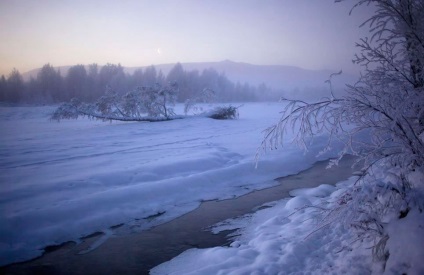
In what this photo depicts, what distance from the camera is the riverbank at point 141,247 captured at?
15.4ft

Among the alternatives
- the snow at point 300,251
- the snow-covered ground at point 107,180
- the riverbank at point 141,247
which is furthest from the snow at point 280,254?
the snow-covered ground at point 107,180

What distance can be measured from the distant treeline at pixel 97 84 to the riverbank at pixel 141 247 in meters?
51.1

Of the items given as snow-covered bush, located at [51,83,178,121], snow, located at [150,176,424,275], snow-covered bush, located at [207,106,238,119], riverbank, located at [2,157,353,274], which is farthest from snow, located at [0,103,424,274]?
snow-covered bush, located at [207,106,238,119]

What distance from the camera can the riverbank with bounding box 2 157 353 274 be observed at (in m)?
4.70

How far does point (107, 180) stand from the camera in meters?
8.40

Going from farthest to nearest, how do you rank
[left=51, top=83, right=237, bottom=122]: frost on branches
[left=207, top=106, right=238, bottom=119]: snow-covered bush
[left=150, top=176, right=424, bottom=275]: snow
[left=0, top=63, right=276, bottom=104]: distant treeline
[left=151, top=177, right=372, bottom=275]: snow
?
1. [left=0, top=63, right=276, bottom=104]: distant treeline
2. [left=207, top=106, right=238, bottom=119]: snow-covered bush
3. [left=51, top=83, right=237, bottom=122]: frost on branches
4. [left=151, top=177, right=372, bottom=275]: snow
5. [left=150, top=176, right=424, bottom=275]: snow

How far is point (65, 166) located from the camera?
9812 millimetres

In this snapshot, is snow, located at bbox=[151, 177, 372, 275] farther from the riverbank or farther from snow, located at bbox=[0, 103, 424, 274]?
the riverbank

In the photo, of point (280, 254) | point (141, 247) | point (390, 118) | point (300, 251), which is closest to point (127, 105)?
point (141, 247)

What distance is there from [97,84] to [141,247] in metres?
71.7

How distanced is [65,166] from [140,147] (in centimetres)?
417

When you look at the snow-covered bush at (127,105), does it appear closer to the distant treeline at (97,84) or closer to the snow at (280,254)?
the snow at (280,254)

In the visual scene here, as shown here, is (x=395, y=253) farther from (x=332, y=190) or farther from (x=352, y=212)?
(x=332, y=190)

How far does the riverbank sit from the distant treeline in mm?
51071
